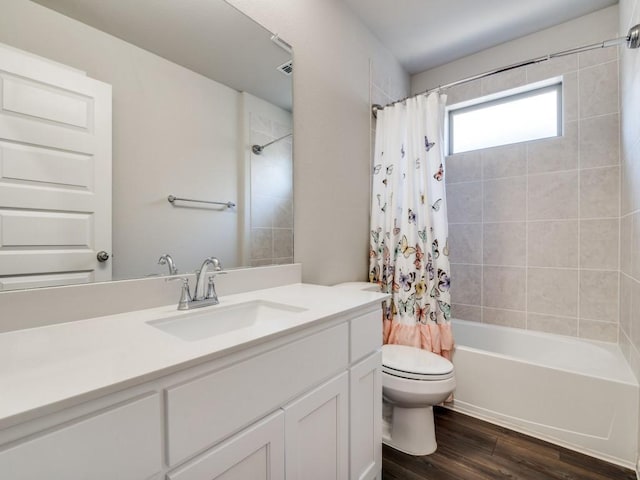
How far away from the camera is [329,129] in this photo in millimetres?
1822

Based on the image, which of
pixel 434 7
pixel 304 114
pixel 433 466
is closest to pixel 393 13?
pixel 434 7

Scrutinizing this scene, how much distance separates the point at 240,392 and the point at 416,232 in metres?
1.49

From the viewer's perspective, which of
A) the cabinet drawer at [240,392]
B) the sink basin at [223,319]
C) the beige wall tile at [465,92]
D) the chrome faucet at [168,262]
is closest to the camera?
the cabinet drawer at [240,392]

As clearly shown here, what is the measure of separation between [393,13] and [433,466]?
8.63 ft

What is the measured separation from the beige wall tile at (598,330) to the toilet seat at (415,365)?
3.85ft

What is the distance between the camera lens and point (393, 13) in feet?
6.52

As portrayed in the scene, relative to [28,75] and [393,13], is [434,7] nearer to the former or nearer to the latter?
[393,13]

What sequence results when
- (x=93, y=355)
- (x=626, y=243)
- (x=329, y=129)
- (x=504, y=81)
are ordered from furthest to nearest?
(x=504, y=81)
(x=329, y=129)
(x=626, y=243)
(x=93, y=355)

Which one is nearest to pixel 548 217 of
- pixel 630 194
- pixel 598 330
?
pixel 630 194

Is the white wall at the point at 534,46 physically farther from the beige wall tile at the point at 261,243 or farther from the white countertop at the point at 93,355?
the white countertop at the point at 93,355

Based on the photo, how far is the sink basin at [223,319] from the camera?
94 cm

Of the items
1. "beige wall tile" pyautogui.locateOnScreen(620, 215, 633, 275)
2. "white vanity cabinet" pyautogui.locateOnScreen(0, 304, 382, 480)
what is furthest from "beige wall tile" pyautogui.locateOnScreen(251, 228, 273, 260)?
"beige wall tile" pyautogui.locateOnScreen(620, 215, 633, 275)

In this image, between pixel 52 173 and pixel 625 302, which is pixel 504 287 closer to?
pixel 625 302

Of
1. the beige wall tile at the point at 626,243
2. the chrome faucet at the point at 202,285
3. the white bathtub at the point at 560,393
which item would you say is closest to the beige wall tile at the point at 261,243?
the chrome faucet at the point at 202,285
